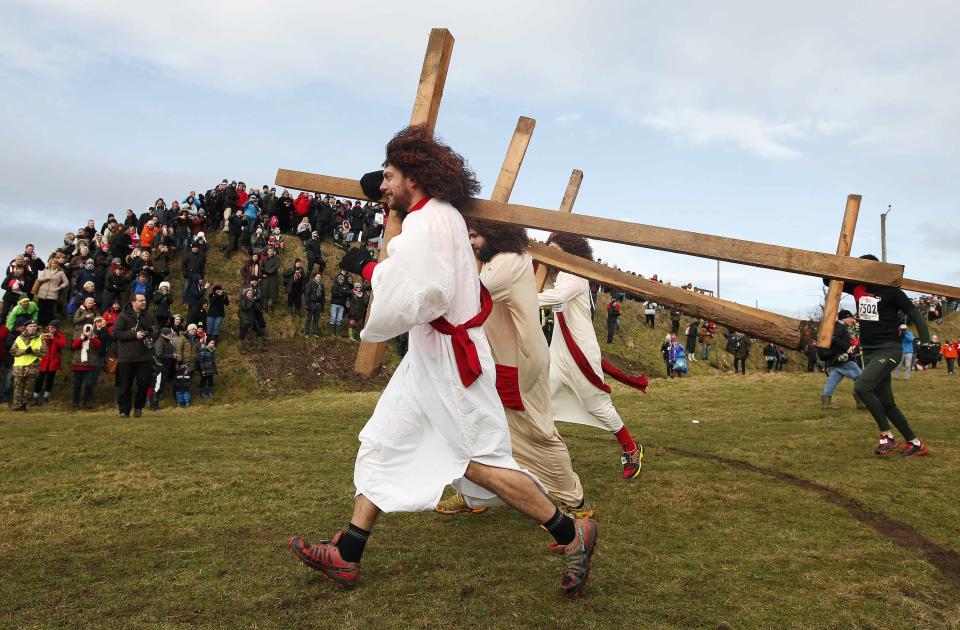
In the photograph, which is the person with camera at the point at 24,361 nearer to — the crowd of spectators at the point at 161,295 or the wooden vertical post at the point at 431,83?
the crowd of spectators at the point at 161,295

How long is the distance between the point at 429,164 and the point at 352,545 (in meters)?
2.04

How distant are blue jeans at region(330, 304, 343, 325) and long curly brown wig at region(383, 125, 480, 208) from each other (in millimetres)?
16355

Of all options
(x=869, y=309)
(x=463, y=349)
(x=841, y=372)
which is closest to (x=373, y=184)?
(x=463, y=349)

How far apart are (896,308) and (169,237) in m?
19.9

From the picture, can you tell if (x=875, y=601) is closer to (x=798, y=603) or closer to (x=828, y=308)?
(x=798, y=603)

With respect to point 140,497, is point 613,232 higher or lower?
higher

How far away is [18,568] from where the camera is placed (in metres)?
3.46

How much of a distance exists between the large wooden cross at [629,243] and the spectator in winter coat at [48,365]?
1201cm

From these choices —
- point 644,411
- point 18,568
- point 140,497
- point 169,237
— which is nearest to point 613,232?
point 18,568

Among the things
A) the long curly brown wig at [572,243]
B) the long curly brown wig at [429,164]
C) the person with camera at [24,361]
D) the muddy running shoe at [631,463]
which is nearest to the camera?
the long curly brown wig at [429,164]

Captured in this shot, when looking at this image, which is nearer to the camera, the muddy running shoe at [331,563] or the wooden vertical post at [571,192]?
the muddy running shoe at [331,563]

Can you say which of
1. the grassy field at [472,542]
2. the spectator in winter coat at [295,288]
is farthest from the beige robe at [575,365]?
the spectator in winter coat at [295,288]

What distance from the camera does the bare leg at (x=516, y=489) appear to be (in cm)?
326

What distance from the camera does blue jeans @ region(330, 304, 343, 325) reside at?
64.4 feet
